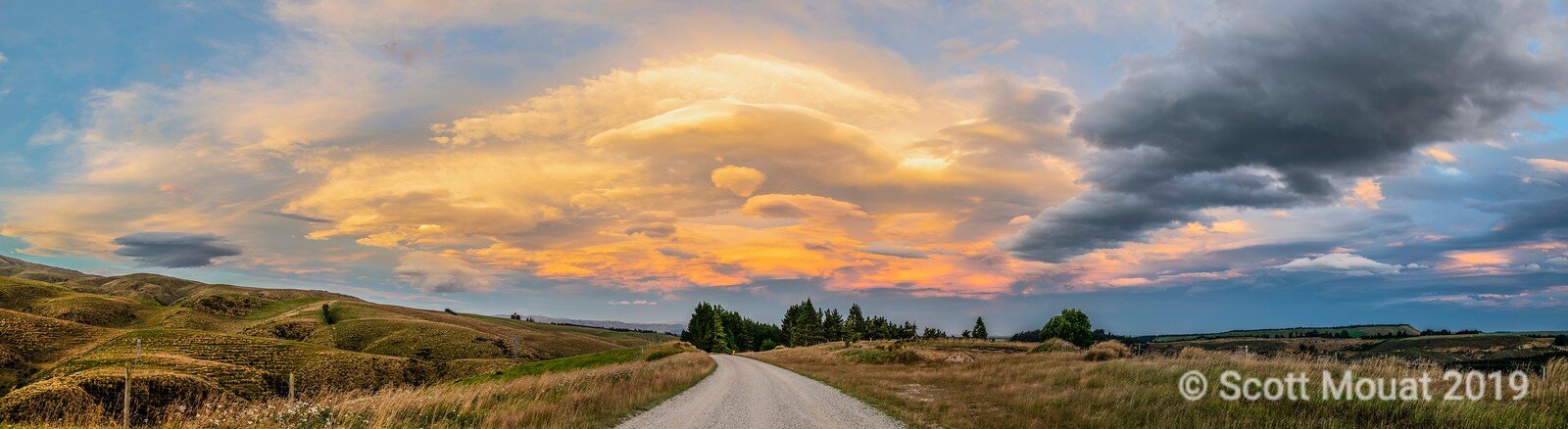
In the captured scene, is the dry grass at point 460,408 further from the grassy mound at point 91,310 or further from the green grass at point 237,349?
the grassy mound at point 91,310

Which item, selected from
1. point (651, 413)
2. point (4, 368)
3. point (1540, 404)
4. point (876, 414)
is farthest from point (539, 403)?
point (4, 368)

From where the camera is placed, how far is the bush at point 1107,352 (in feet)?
113

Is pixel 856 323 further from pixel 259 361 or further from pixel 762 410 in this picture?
pixel 762 410

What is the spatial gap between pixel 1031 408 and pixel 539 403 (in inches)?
536

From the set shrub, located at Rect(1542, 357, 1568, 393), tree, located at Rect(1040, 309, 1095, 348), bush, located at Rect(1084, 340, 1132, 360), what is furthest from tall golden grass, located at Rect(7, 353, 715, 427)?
tree, located at Rect(1040, 309, 1095, 348)

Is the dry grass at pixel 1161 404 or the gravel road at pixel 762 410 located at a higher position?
the dry grass at pixel 1161 404

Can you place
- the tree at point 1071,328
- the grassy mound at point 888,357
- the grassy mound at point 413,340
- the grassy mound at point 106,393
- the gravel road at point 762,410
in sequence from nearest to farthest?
the gravel road at point 762,410, the grassy mound at point 106,393, the grassy mound at point 888,357, the tree at point 1071,328, the grassy mound at point 413,340

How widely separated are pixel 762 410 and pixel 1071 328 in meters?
105

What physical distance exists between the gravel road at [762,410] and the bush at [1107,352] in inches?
665

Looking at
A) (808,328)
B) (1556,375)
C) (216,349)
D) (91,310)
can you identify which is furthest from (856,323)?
(91,310)

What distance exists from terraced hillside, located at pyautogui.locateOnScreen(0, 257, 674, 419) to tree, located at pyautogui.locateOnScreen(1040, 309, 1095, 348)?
9126cm

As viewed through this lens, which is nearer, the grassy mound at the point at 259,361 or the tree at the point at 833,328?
the grassy mound at the point at 259,361

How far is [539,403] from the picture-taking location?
17.6 m

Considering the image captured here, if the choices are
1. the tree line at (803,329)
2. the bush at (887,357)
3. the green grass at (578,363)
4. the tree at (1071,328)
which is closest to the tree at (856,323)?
the tree line at (803,329)
